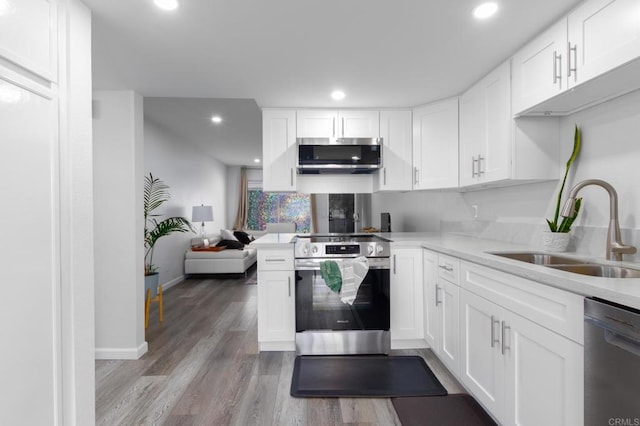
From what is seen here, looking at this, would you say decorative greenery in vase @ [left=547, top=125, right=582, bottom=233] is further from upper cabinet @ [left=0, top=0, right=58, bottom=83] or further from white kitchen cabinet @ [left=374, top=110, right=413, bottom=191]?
upper cabinet @ [left=0, top=0, right=58, bottom=83]

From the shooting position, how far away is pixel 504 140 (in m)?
2.18

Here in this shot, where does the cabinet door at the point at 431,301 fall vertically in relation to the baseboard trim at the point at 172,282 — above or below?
above

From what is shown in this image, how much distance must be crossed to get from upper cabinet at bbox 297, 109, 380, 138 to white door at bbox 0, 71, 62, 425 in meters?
2.01

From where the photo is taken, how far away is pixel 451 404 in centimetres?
200

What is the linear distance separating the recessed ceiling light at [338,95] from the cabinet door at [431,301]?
1.49 meters

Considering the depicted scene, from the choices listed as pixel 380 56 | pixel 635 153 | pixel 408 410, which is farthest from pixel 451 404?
pixel 380 56

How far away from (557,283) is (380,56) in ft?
5.40

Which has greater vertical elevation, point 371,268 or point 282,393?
point 371,268

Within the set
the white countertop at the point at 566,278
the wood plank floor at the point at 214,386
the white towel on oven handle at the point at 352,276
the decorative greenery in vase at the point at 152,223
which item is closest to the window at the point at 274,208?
the decorative greenery in vase at the point at 152,223

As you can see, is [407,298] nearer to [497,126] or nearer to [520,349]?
[520,349]

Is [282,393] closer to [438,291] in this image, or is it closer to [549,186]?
[438,291]

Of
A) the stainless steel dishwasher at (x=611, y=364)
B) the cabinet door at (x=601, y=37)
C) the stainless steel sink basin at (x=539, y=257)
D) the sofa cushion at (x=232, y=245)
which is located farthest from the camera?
the sofa cushion at (x=232, y=245)

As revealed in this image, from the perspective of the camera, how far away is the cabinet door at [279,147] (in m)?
3.12

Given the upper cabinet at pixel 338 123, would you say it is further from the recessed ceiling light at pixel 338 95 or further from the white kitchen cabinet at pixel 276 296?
the white kitchen cabinet at pixel 276 296
